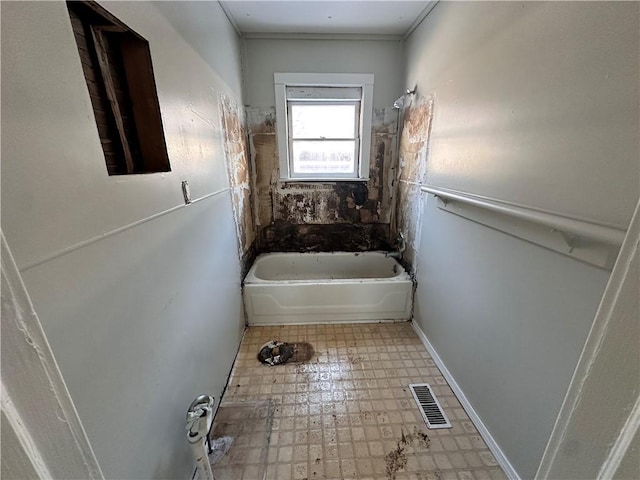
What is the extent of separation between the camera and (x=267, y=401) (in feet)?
5.39

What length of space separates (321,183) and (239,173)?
896 mm

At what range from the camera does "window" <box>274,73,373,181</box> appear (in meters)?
2.60

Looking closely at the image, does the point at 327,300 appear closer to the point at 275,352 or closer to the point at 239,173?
the point at 275,352

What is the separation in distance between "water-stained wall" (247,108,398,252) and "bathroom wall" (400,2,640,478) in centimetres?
98

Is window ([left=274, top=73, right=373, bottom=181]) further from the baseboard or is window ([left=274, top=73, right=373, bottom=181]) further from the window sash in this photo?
the baseboard

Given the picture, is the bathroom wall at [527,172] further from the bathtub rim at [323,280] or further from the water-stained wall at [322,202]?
the water-stained wall at [322,202]

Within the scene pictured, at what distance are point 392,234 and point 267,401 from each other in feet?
6.58

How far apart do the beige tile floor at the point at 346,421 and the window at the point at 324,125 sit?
1.73m

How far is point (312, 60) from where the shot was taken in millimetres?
2529

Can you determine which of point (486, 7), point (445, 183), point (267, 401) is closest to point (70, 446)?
point (267, 401)

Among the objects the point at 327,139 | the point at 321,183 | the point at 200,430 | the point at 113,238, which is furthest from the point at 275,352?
the point at 327,139

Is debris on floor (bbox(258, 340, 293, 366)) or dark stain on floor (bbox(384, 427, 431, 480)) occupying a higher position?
dark stain on floor (bbox(384, 427, 431, 480))

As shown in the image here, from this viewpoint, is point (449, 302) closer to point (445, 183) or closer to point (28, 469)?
point (445, 183)

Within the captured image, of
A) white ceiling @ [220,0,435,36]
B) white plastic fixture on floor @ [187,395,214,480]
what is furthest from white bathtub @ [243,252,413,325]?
white ceiling @ [220,0,435,36]
